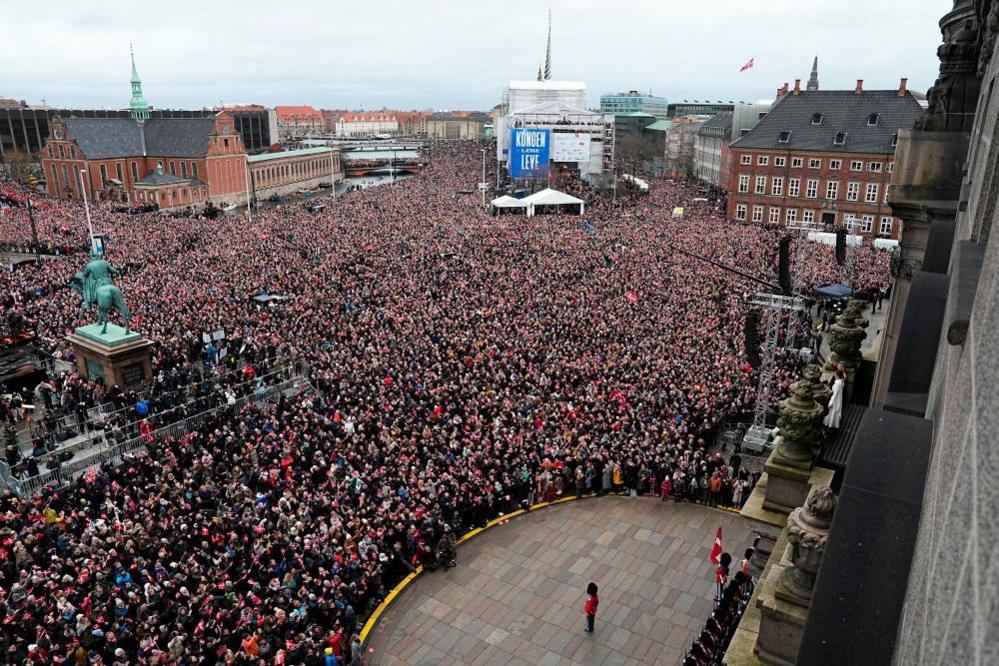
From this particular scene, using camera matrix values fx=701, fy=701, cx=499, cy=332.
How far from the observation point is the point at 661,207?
69.0 meters

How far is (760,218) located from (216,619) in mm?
60399

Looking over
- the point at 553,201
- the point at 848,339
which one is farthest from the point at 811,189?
the point at 848,339

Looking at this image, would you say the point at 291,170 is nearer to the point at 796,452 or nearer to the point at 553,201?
the point at 553,201

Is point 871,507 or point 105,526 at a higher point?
point 871,507

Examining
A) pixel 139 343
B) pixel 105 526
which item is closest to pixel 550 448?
pixel 105 526

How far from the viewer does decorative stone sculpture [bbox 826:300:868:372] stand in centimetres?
1301

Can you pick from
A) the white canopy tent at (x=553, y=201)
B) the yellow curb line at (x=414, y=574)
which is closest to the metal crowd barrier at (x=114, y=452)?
the yellow curb line at (x=414, y=574)

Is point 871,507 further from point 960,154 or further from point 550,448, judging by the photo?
point 550,448

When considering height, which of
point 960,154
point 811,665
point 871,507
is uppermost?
point 960,154

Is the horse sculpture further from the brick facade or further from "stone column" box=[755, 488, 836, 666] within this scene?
the brick facade

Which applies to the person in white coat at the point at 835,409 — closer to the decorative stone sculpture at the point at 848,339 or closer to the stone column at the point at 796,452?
the stone column at the point at 796,452

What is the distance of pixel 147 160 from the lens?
86250 millimetres

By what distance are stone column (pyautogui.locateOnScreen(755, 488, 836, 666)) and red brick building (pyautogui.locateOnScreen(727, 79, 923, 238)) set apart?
52.5 meters

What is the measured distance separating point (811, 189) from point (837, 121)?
585 cm
